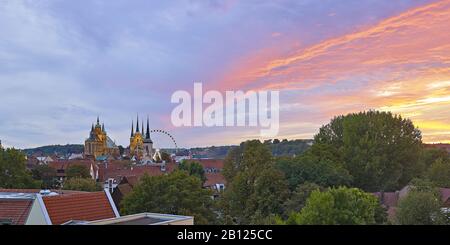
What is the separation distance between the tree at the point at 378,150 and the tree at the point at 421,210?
632cm

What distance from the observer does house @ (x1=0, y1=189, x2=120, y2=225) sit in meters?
7.41

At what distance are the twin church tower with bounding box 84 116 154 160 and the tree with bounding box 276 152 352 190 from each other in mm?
33690

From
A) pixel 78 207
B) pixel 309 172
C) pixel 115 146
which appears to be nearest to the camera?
pixel 78 207

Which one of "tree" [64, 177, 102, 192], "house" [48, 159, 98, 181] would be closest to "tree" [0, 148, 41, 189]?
"tree" [64, 177, 102, 192]

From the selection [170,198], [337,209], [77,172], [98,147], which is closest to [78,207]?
[170,198]

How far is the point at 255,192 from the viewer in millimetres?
12945

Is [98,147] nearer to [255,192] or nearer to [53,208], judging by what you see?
[255,192]

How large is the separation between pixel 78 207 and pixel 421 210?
733 cm

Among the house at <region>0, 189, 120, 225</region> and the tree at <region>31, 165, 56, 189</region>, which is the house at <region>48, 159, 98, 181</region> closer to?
the tree at <region>31, 165, 56, 189</region>

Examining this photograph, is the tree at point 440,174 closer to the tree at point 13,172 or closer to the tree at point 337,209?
the tree at point 337,209

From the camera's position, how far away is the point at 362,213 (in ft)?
29.8
